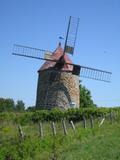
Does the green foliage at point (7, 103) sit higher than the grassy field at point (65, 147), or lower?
higher

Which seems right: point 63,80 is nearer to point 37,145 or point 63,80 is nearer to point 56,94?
point 56,94

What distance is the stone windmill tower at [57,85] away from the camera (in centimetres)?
3728

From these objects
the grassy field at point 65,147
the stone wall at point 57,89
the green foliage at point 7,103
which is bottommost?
the grassy field at point 65,147

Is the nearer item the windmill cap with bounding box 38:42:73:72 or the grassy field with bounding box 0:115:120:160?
the grassy field with bounding box 0:115:120:160

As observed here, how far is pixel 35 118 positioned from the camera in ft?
126

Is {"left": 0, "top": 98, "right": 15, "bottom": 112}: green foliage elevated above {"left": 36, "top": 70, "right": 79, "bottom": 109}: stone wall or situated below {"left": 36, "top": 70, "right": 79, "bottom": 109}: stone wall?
above

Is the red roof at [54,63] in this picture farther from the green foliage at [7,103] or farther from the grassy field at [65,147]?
the green foliage at [7,103]

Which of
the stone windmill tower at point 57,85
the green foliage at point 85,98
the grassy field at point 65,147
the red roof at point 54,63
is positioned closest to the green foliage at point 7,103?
the green foliage at point 85,98

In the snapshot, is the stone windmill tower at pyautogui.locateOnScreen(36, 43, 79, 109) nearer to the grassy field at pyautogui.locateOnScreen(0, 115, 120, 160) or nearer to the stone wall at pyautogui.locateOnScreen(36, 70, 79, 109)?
the stone wall at pyautogui.locateOnScreen(36, 70, 79, 109)

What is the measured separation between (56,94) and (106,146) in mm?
20067

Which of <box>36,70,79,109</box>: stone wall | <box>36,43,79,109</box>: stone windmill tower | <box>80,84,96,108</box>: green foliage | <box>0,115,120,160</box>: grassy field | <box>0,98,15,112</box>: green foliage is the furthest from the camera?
<box>0,98,15,112</box>: green foliage

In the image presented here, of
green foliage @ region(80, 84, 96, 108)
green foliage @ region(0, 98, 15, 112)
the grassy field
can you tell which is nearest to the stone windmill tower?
the grassy field

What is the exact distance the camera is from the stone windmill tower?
122 feet

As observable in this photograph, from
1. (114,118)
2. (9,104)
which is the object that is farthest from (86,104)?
(9,104)
